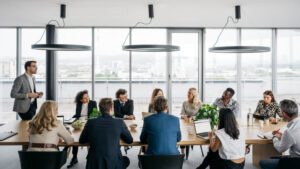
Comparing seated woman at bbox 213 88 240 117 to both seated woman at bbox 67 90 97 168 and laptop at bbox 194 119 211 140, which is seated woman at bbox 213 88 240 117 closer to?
laptop at bbox 194 119 211 140

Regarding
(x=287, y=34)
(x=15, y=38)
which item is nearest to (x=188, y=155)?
(x=287, y=34)

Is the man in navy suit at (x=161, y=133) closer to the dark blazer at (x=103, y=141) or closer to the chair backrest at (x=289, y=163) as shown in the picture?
the dark blazer at (x=103, y=141)

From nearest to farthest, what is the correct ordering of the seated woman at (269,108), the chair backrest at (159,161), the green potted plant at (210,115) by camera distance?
1. the chair backrest at (159,161)
2. the green potted plant at (210,115)
3. the seated woman at (269,108)

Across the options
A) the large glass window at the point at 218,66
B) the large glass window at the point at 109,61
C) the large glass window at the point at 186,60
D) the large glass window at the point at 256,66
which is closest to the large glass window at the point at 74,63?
the large glass window at the point at 109,61

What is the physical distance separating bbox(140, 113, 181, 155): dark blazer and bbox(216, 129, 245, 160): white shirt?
442 millimetres

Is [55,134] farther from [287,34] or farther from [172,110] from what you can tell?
[287,34]

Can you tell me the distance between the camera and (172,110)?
27.6 ft

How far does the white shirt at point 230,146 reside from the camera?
3.12 meters

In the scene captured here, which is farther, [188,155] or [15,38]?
[15,38]

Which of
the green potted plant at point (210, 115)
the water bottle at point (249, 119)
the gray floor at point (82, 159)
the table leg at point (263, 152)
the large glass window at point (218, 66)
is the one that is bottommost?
the gray floor at point (82, 159)

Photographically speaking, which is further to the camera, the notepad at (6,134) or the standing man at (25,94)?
the standing man at (25,94)

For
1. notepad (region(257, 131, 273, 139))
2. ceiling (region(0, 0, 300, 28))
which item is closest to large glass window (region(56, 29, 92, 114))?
ceiling (region(0, 0, 300, 28))

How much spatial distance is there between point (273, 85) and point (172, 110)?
8.57ft

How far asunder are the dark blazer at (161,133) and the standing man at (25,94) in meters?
2.69
